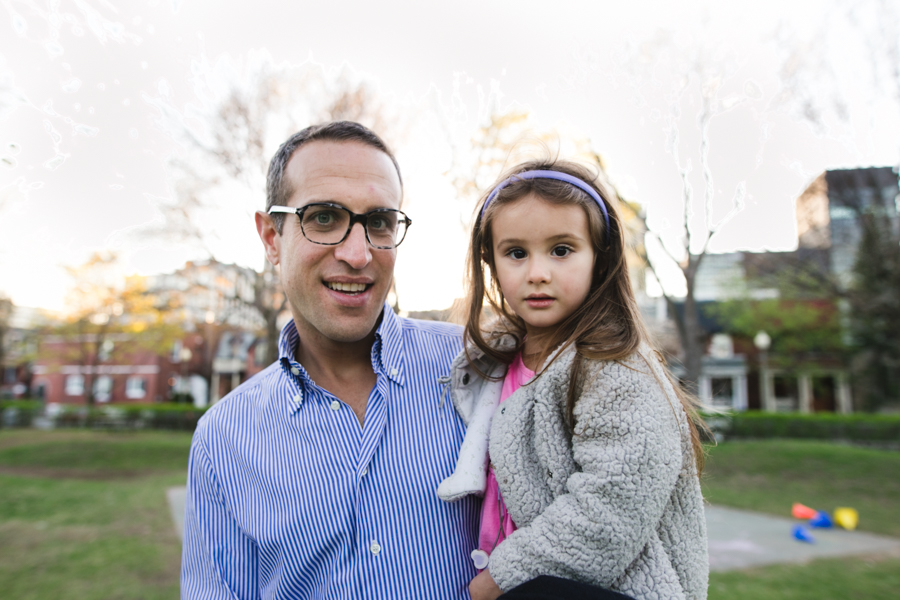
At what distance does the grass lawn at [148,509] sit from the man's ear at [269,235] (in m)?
1.78

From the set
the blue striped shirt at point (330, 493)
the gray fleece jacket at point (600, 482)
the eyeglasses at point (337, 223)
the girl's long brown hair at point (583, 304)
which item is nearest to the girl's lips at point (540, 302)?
the girl's long brown hair at point (583, 304)

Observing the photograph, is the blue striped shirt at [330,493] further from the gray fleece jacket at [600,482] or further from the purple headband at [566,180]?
the purple headband at [566,180]

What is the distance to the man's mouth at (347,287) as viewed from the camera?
2.07m

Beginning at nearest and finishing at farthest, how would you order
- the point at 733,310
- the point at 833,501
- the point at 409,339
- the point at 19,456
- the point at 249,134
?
the point at 409,339 < the point at 833,501 < the point at 249,134 < the point at 19,456 < the point at 733,310

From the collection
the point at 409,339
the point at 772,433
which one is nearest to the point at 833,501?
the point at 772,433

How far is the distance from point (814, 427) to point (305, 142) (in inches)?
847

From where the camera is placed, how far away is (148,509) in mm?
10164

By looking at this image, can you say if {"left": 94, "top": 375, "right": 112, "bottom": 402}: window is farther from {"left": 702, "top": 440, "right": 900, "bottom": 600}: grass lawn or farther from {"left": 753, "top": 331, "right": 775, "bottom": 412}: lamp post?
{"left": 753, "top": 331, "right": 775, "bottom": 412}: lamp post

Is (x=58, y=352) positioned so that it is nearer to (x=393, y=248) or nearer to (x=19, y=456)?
(x=19, y=456)

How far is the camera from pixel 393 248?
2172 mm

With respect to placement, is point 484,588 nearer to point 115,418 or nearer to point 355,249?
point 355,249

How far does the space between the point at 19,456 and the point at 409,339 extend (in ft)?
67.3

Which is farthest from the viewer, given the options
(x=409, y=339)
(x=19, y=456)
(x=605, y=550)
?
(x=19, y=456)

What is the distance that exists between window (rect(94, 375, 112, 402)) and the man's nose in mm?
45627
